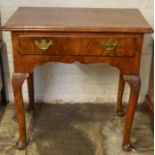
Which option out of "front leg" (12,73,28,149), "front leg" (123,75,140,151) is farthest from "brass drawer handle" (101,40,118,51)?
"front leg" (12,73,28,149)

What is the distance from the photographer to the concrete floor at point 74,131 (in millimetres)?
1581

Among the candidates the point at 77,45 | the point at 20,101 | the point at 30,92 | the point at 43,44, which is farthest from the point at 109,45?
the point at 30,92

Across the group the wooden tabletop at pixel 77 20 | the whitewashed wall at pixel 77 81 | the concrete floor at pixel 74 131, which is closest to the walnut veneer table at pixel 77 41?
the wooden tabletop at pixel 77 20

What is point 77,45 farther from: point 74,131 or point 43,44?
point 74,131

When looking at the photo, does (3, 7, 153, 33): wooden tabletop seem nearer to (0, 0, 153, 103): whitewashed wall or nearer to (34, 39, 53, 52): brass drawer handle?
(34, 39, 53, 52): brass drawer handle

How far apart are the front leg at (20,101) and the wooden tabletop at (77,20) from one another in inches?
9.6

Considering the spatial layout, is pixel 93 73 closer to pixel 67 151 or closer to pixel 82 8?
pixel 82 8

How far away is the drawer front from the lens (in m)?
1.31

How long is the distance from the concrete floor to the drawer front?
0.56 meters

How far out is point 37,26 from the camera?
1283 millimetres

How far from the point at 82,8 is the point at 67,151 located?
2.72 ft

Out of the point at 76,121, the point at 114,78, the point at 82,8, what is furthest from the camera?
the point at 114,78

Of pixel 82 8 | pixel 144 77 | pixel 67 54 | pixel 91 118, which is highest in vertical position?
pixel 82 8

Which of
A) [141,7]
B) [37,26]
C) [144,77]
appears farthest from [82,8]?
[144,77]
